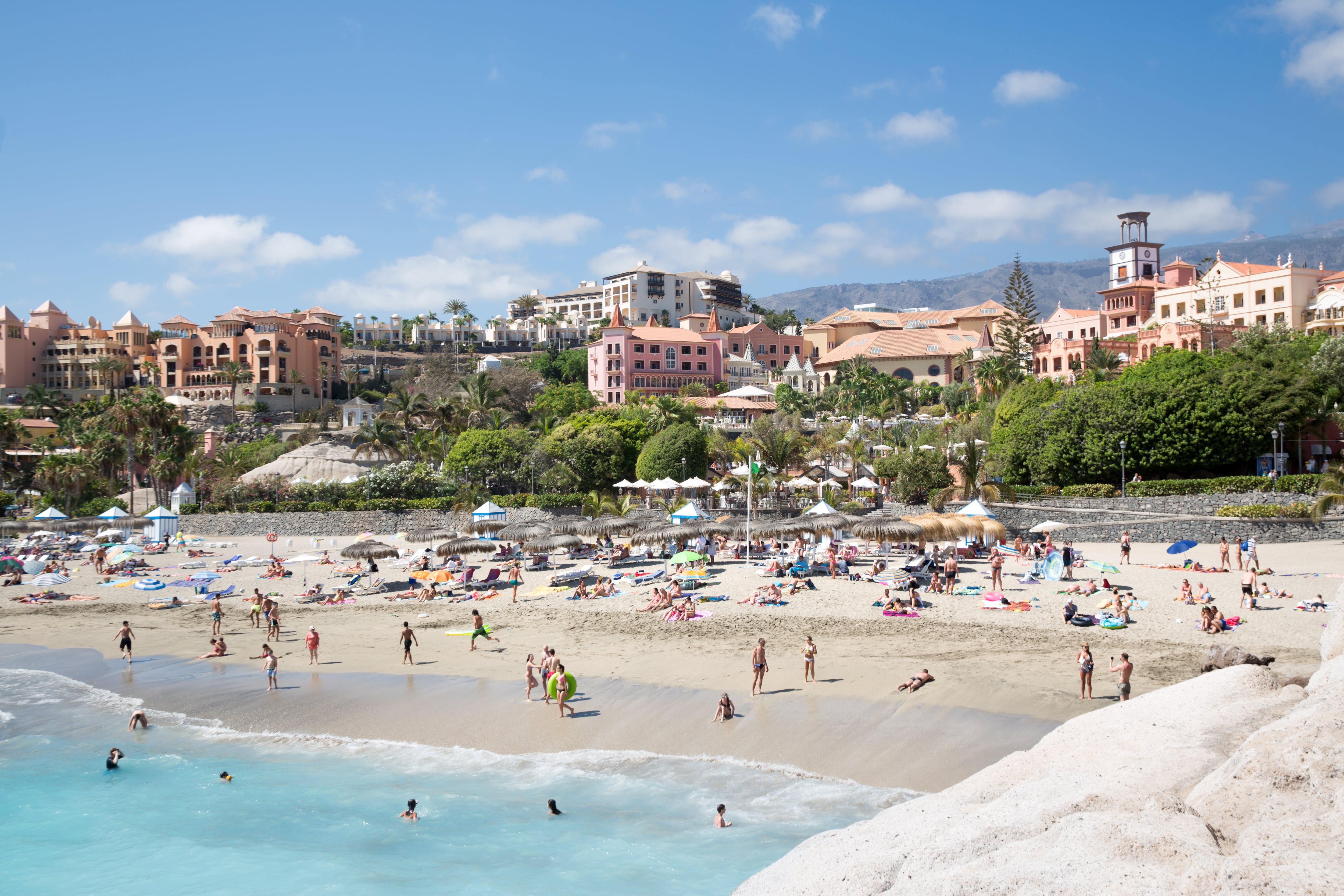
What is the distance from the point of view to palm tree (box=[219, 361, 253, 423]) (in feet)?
301

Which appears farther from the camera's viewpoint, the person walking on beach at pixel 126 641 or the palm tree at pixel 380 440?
the palm tree at pixel 380 440

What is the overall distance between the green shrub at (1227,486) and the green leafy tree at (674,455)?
2014 centimetres

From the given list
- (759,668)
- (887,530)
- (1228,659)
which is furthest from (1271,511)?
(1228,659)

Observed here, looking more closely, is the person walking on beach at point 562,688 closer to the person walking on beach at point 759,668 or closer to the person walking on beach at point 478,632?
the person walking on beach at point 759,668

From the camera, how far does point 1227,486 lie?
32594 millimetres

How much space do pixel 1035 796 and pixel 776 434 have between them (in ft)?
124

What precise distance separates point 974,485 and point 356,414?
185ft

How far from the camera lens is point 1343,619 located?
7090 millimetres


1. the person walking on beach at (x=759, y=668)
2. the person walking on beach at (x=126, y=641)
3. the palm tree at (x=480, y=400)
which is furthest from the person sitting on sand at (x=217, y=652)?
the palm tree at (x=480, y=400)

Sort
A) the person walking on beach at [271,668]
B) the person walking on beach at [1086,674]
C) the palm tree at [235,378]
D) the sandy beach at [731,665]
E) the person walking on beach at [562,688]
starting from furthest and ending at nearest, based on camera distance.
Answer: the palm tree at [235,378]
the person walking on beach at [271,668]
the person walking on beach at [562,688]
the person walking on beach at [1086,674]
the sandy beach at [731,665]

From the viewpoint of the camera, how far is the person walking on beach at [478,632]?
21109mm

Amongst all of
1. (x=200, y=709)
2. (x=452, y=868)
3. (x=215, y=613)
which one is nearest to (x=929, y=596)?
(x=452, y=868)

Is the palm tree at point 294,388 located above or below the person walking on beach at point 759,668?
above

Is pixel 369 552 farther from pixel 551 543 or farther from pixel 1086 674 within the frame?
pixel 1086 674
